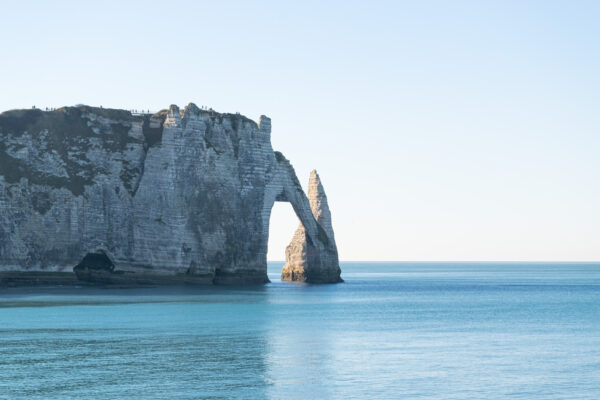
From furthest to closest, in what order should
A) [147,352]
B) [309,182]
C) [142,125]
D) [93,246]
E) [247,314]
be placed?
[309,182]
[142,125]
[93,246]
[247,314]
[147,352]

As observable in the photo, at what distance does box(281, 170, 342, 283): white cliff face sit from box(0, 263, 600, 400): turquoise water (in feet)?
148

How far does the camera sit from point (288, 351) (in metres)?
47.5

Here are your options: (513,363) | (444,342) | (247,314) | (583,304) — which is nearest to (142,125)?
(247,314)

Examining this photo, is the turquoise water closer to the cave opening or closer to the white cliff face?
the cave opening

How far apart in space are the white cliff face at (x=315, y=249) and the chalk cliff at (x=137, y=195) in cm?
240

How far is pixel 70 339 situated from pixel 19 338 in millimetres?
3461

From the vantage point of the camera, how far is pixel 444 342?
5297cm

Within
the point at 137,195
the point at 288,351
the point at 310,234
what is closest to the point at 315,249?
the point at 310,234

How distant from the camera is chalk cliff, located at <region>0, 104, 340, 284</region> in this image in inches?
4353

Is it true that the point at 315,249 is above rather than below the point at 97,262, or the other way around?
above

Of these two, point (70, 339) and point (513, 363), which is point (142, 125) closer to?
point (70, 339)

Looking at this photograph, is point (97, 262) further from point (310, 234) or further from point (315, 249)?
point (315, 249)

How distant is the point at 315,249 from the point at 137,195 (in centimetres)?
3003

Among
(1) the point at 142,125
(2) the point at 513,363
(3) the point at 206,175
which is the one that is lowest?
(2) the point at 513,363
